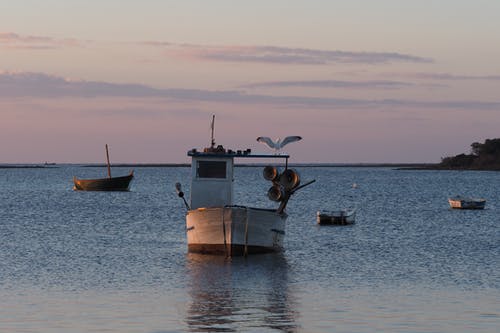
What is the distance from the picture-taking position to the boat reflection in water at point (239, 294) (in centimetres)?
2373

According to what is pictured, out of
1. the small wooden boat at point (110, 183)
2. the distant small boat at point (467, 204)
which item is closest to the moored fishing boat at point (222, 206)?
the distant small boat at point (467, 204)

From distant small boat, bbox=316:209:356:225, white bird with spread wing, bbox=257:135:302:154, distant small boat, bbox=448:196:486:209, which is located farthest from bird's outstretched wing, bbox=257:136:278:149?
distant small boat, bbox=448:196:486:209

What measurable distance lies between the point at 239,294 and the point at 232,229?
898 cm

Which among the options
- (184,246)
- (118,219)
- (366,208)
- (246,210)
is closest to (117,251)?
(184,246)

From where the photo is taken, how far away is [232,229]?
3816cm

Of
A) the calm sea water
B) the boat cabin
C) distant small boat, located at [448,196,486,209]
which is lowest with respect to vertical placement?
the calm sea water

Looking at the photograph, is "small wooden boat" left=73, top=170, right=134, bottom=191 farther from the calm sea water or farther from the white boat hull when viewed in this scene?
the white boat hull

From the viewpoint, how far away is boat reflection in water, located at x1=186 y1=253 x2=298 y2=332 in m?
23.7

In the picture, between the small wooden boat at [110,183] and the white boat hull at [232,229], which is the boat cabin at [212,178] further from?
the small wooden boat at [110,183]

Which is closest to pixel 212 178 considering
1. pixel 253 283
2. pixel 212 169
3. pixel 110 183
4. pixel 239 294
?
pixel 212 169

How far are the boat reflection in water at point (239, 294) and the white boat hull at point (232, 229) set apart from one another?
38cm

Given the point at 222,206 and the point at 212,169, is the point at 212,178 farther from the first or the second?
the point at 222,206

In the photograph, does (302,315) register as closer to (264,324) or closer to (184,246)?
(264,324)

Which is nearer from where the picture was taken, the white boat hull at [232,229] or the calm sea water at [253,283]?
the calm sea water at [253,283]
